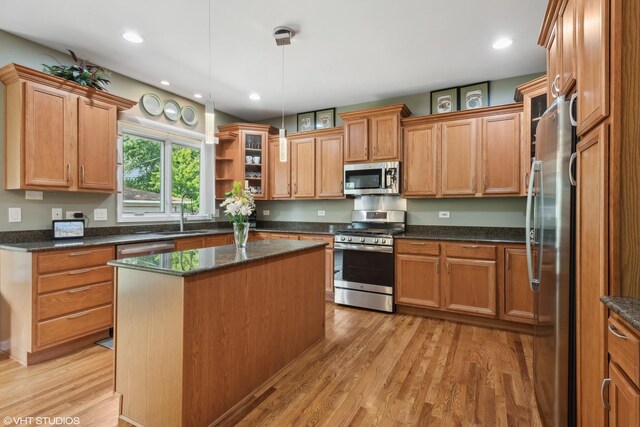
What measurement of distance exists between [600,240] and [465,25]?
2.28m

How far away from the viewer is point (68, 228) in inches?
124

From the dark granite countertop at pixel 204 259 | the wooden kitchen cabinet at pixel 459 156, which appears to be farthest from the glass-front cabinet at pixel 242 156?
the wooden kitchen cabinet at pixel 459 156

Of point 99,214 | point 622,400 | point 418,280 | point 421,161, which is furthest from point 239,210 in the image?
point 421,161

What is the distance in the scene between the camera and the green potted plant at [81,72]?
300 centimetres

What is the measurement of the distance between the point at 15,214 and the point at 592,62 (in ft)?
13.7

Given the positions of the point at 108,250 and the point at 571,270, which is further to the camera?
the point at 108,250

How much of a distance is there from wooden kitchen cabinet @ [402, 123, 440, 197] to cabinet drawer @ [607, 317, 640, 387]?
2.95m

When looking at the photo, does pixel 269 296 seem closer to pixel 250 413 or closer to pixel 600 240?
pixel 250 413

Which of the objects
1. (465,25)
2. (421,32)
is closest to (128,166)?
(421,32)

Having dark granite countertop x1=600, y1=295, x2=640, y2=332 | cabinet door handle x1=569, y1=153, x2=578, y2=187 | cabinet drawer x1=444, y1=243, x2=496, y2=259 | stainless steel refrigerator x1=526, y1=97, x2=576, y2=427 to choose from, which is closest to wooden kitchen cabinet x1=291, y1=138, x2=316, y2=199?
cabinet drawer x1=444, y1=243, x2=496, y2=259

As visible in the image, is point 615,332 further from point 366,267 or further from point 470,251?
point 366,267

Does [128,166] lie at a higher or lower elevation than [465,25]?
lower

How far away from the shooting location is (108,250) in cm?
299

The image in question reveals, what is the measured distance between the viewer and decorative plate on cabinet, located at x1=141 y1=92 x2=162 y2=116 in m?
3.95
